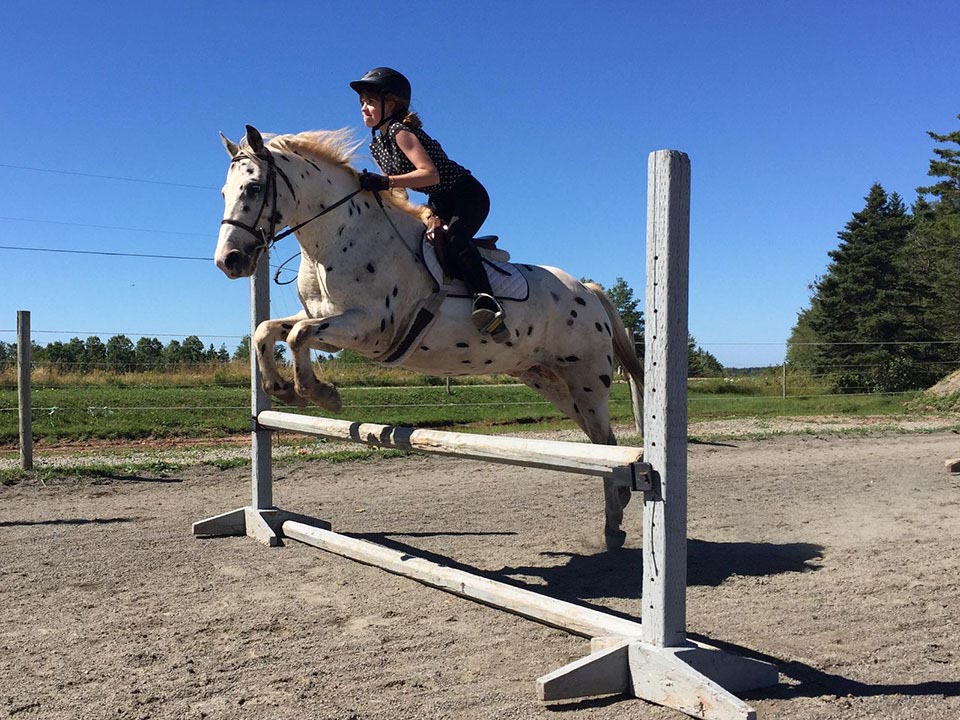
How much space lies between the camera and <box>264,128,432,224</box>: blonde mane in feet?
13.9

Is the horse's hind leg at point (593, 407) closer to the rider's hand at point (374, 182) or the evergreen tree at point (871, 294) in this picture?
the rider's hand at point (374, 182)

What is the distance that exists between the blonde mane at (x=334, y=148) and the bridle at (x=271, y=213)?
0.31 metres

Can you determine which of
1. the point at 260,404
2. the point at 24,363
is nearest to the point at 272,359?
the point at 260,404

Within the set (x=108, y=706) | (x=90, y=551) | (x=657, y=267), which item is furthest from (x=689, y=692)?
(x=90, y=551)

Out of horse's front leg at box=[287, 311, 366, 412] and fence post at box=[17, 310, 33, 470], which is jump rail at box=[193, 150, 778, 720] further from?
fence post at box=[17, 310, 33, 470]

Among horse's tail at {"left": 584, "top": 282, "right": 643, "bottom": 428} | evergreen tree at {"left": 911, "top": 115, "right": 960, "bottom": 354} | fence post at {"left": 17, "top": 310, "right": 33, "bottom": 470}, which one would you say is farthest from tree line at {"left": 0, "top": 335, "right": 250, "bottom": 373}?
evergreen tree at {"left": 911, "top": 115, "right": 960, "bottom": 354}

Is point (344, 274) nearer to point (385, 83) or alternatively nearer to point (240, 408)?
point (385, 83)

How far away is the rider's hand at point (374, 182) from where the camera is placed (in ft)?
13.5

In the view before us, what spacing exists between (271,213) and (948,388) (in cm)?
1843

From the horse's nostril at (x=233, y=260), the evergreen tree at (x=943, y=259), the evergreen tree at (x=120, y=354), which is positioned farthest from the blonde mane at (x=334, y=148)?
the evergreen tree at (x=943, y=259)

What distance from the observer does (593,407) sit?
5172mm

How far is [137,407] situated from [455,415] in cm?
524

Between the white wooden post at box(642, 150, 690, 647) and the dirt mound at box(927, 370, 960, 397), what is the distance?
17.3 m

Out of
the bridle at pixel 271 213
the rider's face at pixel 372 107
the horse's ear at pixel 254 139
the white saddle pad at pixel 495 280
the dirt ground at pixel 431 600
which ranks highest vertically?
the rider's face at pixel 372 107
